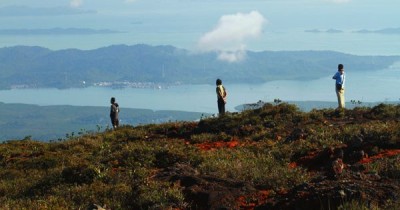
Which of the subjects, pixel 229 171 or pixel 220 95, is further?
pixel 220 95

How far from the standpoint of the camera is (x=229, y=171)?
449 inches

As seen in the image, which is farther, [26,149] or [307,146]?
[26,149]

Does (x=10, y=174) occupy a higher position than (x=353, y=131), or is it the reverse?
(x=353, y=131)

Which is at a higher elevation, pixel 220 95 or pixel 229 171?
pixel 220 95

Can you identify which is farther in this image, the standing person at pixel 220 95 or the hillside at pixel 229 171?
the standing person at pixel 220 95

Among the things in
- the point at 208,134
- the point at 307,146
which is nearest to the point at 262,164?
the point at 307,146

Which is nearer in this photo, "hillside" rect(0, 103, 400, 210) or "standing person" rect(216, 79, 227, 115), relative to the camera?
"hillside" rect(0, 103, 400, 210)

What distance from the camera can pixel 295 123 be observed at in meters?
19.0

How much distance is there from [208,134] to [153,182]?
7714 millimetres

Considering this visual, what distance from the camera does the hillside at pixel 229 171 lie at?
8773 mm

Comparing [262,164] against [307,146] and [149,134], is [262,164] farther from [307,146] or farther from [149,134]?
[149,134]

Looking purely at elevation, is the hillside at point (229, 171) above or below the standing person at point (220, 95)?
below

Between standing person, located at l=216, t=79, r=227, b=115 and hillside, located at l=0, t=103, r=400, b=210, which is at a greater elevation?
standing person, located at l=216, t=79, r=227, b=115

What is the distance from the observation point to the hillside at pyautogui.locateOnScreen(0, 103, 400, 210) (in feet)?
28.8
